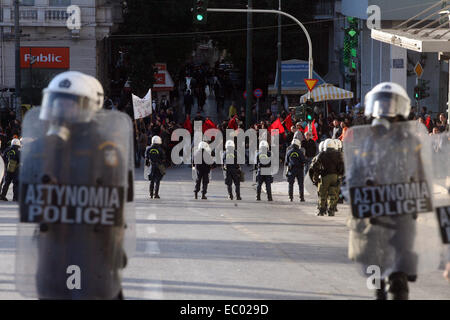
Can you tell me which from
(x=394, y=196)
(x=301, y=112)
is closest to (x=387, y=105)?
(x=394, y=196)

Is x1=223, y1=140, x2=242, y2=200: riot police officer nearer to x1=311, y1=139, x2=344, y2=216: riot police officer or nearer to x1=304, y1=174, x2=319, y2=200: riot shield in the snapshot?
x1=304, y1=174, x2=319, y2=200: riot shield

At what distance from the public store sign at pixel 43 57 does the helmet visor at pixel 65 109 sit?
40748 millimetres

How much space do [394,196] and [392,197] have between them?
0.06ft

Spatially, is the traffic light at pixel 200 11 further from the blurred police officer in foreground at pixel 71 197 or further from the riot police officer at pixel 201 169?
the blurred police officer in foreground at pixel 71 197

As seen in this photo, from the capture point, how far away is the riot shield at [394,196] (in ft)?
26.3

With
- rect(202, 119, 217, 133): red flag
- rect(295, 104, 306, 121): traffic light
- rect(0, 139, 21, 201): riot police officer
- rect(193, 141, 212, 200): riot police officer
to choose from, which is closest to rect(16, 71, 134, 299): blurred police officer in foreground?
rect(0, 139, 21, 201): riot police officer

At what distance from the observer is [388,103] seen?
8188 mm

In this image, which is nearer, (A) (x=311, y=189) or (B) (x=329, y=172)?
(B) (x=329, y=172)

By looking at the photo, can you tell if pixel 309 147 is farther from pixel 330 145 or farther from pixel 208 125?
pixel 208 125

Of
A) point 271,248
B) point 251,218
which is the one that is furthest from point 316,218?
point 271,248

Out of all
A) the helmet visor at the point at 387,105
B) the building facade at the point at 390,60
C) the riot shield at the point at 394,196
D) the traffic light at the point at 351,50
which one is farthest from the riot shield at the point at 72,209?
the traffic light at the point at 351,50

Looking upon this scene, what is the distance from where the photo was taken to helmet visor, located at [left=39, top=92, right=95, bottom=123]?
23.9 ft

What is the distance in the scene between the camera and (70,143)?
284 inches
